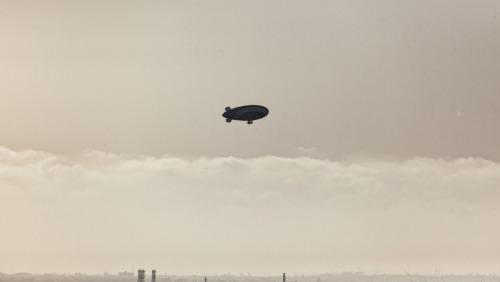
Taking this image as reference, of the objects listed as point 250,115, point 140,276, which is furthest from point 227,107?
point 140,276

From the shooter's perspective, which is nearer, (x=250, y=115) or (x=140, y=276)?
(x=250, y=115)

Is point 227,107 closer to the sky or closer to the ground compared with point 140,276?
closer to the sky

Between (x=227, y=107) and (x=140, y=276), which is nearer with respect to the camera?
(x=227, y=107)

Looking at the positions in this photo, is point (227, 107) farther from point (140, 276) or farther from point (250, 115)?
point (140, 276)

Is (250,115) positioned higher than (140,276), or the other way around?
(250,115)
